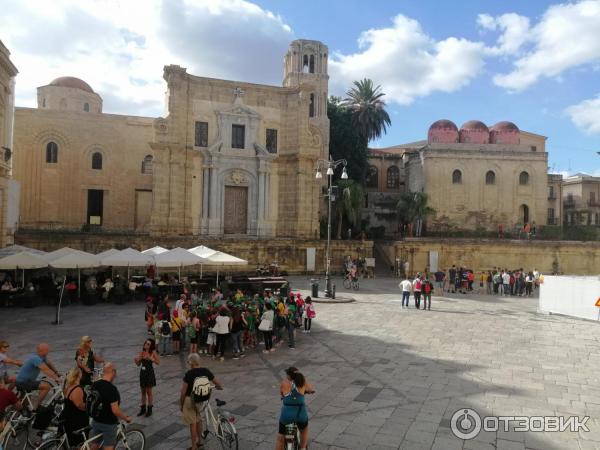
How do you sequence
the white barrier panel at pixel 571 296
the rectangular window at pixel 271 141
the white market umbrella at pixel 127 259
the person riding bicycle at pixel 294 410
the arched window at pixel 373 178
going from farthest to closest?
1. the arched window at pixel 373 178
2. the rectangular window at pixel 271 141
3. the white market umbrella at pixel 127 259
4. the white barrier panel at pixel 571 296
5. the person riding bicycle at pixel 294 410

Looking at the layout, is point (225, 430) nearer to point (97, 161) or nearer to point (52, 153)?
point (97, 161)

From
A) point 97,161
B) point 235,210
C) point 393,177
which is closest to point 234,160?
point 235,210

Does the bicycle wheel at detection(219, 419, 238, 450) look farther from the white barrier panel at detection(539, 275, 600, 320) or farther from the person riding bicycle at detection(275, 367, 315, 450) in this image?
the white barrier panel at detection(539, 275, 600, 320)

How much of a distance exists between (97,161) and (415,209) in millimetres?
25956

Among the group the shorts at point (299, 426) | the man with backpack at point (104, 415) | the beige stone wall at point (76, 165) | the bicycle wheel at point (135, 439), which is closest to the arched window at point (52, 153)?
the beige stone wall at point (76, 165)

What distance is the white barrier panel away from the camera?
17.4 meters

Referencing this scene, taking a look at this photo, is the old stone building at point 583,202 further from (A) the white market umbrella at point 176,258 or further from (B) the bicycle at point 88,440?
(B) the bicycle at point 88,440

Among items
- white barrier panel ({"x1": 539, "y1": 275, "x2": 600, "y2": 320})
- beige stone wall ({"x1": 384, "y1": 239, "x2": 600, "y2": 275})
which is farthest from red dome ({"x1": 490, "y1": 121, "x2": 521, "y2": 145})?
white barrier panel ({"x1": 539, "y1": 275, "x2": 600, "y2": 320})

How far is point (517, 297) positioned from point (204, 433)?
71.7 ft

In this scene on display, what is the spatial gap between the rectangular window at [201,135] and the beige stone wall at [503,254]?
1556 centimetres

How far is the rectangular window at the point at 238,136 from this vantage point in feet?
112

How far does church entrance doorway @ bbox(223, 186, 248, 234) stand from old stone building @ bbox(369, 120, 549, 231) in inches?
647

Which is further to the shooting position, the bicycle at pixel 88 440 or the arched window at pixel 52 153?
the arched window at pixel 52 153

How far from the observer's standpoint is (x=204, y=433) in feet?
22.9
